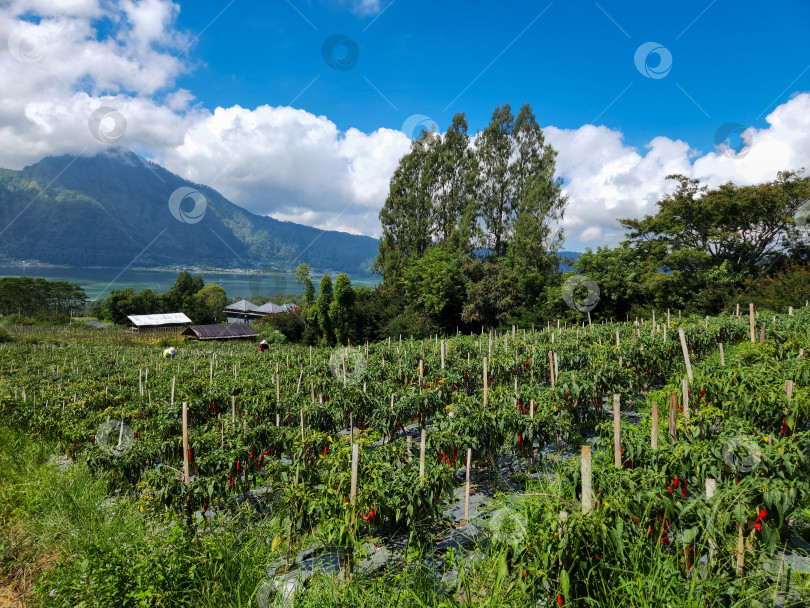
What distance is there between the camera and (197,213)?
14.6 metres

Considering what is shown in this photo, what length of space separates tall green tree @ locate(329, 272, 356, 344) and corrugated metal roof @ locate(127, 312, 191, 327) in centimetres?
3753

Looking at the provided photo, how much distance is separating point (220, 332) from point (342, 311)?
2590 centimetres

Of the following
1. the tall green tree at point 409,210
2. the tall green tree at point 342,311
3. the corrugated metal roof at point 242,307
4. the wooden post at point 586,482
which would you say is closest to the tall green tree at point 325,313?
the tall green tree at point 342,311

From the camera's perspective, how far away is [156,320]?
2398 inches

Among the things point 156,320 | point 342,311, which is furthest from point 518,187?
point 156,320

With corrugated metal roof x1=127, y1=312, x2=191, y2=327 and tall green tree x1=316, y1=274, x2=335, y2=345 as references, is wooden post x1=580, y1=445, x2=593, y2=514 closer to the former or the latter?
tall green tree x1=316, y1=274, x2=335, y2=345

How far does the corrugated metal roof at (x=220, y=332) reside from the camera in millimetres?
53094

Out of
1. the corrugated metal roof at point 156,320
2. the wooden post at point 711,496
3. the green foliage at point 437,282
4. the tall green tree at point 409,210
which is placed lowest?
the corrugated metal roof at point 156,320

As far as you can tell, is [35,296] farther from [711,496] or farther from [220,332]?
[711,496]

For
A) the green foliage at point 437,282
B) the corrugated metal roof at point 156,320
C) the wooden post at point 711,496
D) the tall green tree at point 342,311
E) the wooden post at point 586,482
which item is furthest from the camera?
the corrugated metal roof at point 156,320

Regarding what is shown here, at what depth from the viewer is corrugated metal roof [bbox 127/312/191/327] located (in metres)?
58.9

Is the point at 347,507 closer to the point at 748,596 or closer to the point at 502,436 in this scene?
the point at 502,436

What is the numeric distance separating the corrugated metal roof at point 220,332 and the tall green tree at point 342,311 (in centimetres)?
2081

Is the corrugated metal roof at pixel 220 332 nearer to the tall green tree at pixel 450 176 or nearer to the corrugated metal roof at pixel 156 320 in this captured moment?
the corrugated metal roof at pixel 156 320
